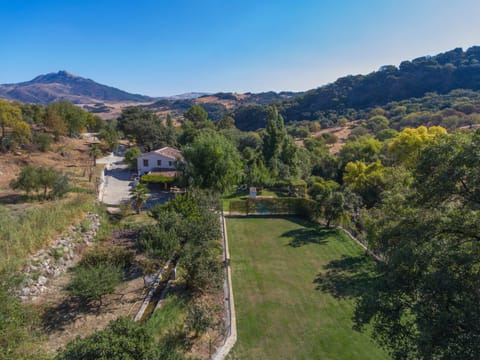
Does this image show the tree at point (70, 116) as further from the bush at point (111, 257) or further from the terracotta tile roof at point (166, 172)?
the bush at point (111, 257)

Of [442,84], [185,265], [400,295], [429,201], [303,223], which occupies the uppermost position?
[442,84]

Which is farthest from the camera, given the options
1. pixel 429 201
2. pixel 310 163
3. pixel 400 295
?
pixel 310 163

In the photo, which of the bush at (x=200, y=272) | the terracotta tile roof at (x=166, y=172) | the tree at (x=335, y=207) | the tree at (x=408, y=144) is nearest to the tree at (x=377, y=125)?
the tree at (x=408, y=144)

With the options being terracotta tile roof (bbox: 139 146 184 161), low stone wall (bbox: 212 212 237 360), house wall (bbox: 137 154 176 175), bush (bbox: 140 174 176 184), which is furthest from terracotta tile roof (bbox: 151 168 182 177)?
low stone wall (bbox: 212 212 237 360)

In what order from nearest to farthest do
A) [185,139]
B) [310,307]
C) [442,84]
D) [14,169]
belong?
[310,307]
[14,169]
[185,139]
[442,84]

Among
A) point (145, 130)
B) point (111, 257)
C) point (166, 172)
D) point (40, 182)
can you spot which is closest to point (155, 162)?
point (166, 172)

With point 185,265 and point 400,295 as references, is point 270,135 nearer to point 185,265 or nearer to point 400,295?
point 185,265

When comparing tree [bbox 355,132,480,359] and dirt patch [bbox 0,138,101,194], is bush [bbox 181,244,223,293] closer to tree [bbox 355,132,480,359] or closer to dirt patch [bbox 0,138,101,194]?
tree [bbox 355,132,480,359]

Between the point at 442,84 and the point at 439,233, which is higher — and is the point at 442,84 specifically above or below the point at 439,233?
above

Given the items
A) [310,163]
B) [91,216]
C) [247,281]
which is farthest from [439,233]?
[310,163]
